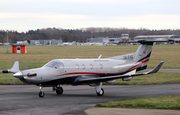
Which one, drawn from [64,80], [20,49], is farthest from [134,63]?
[20,49]

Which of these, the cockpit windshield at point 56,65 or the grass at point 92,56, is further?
the grass at point 92,56

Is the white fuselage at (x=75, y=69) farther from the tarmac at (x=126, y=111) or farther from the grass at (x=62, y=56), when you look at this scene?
the tarmac at (x=126, y=111)

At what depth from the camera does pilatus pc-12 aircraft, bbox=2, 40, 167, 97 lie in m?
18.2

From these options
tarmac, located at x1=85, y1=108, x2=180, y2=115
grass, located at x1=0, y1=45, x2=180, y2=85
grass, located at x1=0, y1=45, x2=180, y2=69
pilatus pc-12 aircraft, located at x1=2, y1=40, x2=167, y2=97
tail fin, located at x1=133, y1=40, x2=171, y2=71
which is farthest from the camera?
grass, located at x1=0, y1=45, x2=180, y2=69

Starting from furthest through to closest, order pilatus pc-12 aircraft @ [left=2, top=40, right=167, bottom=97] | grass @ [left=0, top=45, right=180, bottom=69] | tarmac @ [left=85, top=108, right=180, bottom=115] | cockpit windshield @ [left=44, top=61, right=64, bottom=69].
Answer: grass @ [left=0, top=45, right=180, bottom=69] < cockpit windshield @ [left=44, top=61, right=64, bottom=69] < pilatus pc-12 aircraft @ [left=2, top=40, right=167, bottom=97] < tarmac @ [left=85, top=108, right=180, bottom=115]

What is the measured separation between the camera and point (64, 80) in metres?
19.3

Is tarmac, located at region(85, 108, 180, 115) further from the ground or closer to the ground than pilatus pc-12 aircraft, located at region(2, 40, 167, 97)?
closer to the ground

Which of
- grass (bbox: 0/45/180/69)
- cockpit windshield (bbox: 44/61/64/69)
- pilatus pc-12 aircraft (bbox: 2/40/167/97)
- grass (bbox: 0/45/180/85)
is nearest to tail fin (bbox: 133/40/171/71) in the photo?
pilatus pc-12 aircraft (bbox: 2/40/167/97)

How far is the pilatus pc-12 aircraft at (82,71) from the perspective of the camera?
18188mm

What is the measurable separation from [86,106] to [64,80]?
178 inches

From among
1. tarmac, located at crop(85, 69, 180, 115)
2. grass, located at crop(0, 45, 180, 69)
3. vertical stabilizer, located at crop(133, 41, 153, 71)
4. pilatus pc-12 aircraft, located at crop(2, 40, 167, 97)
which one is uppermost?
vertical stabilizer, located at crop(133, 41, 153, 71)

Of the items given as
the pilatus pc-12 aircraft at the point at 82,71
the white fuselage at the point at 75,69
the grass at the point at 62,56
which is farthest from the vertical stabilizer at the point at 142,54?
the grass at the point at 62,56

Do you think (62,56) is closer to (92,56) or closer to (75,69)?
(92,56)

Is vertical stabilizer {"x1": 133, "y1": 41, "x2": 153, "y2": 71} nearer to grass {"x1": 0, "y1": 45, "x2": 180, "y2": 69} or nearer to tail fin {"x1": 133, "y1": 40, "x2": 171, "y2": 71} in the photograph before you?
tail fin {"x1": 133, "y1": 40, "x2": 171, "y2": 71}
